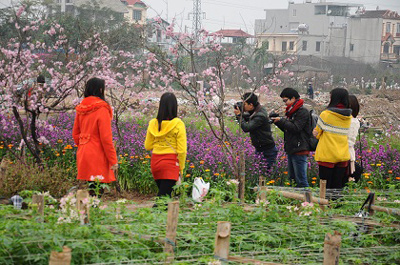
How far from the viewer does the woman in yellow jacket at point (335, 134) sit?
7336mm

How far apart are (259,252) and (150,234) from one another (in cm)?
83

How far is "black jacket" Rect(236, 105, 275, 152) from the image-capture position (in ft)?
27.3

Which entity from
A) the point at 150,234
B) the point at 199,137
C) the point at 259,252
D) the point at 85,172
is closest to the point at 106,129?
the point at 85,172

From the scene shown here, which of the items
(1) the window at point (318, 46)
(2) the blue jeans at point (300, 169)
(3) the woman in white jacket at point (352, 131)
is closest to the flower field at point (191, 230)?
(3) the woman in white jacket at point (352, 131)

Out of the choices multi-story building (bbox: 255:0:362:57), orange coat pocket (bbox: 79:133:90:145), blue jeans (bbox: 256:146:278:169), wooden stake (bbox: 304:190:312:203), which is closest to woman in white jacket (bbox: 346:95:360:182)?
blue jeans (bbox: 256:146:278:169)

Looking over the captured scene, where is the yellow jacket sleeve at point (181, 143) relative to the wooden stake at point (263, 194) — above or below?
above

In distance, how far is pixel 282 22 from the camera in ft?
257

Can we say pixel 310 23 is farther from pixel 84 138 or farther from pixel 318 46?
pixel 84 138

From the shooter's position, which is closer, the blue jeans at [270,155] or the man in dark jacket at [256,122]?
the man in dark jacket at [256,122]

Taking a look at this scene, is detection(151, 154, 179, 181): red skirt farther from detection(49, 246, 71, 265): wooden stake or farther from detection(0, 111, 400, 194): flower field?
detection(49, 246, 71, 265): wooden stake

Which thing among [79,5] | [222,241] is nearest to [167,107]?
[222,241]

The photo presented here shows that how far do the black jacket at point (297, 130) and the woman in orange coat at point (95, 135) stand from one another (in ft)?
8.33

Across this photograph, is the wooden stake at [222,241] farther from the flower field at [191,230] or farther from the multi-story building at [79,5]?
the multi-story building at [79,5]

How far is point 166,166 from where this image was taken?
6637 mm
